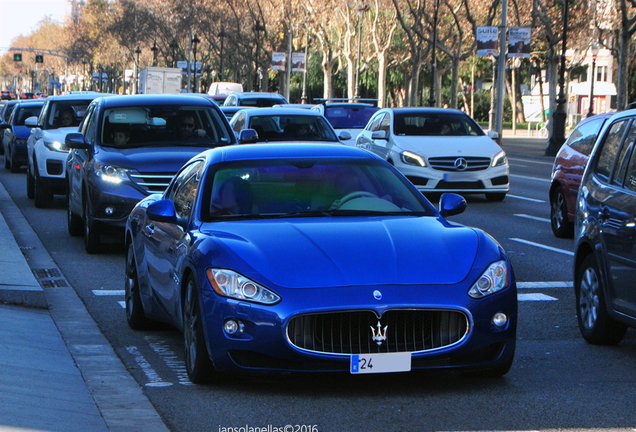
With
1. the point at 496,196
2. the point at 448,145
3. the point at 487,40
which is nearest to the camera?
the point at 448,145

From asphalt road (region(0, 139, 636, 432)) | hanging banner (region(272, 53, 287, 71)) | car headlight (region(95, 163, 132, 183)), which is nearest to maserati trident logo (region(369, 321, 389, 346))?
asphalt road (region(0, 139, 636, 432))

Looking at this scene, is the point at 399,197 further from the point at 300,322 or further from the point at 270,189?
the point at 300,322

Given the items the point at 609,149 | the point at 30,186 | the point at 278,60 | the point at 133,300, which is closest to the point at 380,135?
the point at 30,186

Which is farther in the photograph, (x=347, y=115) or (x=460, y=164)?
(x=347, y=115)

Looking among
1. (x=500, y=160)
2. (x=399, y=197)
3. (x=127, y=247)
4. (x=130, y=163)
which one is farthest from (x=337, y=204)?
(x=500, y=160)

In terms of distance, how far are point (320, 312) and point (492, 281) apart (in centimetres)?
101

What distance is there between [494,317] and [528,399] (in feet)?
1.53

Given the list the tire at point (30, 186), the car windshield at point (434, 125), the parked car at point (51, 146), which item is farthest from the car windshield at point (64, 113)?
the car windshield at point (434, 125)

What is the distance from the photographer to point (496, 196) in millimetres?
19844

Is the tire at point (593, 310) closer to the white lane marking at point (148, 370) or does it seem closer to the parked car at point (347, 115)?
the white lane marking at point (148, 370)

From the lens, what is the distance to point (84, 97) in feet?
64.9

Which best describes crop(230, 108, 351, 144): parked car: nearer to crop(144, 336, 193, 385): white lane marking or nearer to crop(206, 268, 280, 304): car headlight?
crop(144, 336, 193, 385): white lane marking

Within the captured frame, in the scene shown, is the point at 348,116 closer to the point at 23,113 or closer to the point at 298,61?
the point at 23,113

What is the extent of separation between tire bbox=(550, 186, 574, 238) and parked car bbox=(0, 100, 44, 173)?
51.0 ft
